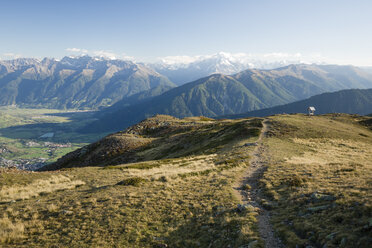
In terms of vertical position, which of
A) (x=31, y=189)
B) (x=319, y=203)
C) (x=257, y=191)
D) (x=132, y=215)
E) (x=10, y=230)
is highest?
(x=319, y=203)

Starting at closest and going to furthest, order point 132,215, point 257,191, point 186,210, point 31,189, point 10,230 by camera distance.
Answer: point 10,230
point 132,215
point 186,210
point 257,191
point 31,189

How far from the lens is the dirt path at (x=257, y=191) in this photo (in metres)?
13.1

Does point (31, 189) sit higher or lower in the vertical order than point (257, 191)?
lower

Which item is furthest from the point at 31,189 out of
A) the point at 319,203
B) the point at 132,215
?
the point at 319,203

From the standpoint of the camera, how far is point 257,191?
22.1 metres

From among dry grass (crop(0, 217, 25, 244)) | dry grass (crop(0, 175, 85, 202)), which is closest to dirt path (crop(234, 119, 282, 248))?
dry grass (crop(0, 217, 25, 244))

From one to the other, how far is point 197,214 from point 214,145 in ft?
133

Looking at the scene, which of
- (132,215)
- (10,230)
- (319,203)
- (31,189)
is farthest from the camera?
(31,189)

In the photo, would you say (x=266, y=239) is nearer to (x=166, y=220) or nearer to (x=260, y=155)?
(x=166, y=220)

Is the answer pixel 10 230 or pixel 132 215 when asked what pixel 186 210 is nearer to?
pixel 132 215

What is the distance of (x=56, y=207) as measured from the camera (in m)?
18.3

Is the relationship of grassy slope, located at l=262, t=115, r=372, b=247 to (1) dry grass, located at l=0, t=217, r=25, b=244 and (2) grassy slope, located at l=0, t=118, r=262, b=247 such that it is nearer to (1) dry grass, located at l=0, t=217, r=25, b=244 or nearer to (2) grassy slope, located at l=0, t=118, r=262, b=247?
(2) grassy slope, located at l=0, t=118, r=262, b=247

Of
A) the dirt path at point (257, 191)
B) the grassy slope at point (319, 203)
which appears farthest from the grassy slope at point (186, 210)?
the dirt path at point (257, 191)

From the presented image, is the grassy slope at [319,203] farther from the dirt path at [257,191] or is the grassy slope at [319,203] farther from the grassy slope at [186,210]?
the dirt path at [257,191]
